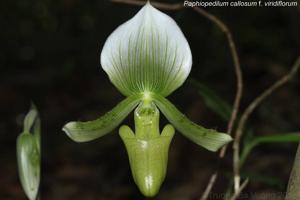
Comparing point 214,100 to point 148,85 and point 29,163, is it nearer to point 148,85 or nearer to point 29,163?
point 148,85

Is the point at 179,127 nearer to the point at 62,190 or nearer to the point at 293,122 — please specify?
the point at 62,190

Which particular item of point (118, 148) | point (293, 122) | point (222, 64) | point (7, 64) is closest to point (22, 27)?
point (7, 64)

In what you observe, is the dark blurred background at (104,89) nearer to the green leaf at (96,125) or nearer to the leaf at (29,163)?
the green leaf at (96,125)

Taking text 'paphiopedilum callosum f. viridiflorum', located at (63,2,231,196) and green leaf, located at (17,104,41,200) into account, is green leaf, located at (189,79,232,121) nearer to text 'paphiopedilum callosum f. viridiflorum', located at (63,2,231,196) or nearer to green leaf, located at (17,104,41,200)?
text 'paphiopedilum callosum f. viridiflorum', located at (63,2,231,196)

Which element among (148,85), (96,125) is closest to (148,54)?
(148,85)

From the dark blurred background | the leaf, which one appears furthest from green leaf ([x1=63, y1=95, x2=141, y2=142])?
the dark blurred background

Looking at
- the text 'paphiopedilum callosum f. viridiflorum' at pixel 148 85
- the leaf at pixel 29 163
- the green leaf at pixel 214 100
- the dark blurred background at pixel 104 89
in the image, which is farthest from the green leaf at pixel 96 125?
the dark blurred background at pixel 104 89
